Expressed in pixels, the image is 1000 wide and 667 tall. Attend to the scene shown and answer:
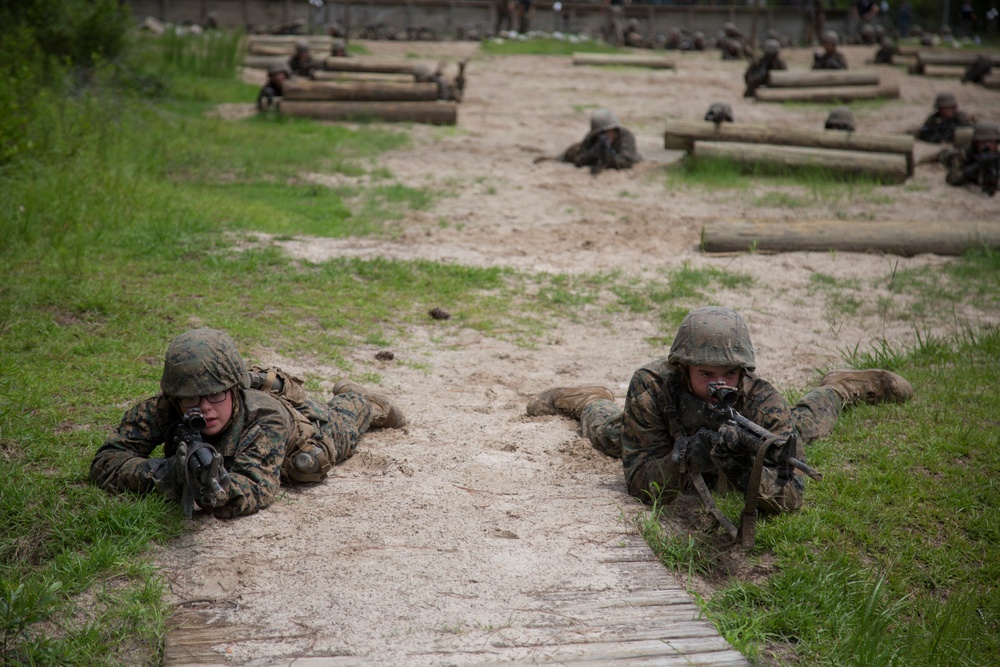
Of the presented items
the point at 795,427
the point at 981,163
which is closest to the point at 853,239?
the point at 981,163

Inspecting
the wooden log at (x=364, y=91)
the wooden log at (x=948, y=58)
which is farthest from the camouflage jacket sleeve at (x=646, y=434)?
the wooden log at (x=948, y=58)

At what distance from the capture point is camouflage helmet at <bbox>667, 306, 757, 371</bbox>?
438 cm

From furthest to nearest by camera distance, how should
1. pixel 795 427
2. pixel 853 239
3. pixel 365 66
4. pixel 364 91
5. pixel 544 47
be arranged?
1. pixel 544 47
2. pixel 365 66
3. pixel 364 91
4. pixel 853 239
5. pixel 795 427

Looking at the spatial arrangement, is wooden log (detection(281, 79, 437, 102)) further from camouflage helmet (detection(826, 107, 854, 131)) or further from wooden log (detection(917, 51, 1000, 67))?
wooden log (detection(917, 51, 1000, 67))

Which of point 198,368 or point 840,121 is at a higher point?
point 840,121

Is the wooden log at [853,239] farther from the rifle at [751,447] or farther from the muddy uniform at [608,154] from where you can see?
the rifle at [751,447]

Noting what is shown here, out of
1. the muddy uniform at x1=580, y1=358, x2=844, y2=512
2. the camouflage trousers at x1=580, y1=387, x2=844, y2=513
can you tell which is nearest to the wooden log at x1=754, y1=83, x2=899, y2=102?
the camouflage trousers at x1=580, y1=387, x2=844, y2=513

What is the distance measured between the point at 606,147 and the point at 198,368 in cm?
1011

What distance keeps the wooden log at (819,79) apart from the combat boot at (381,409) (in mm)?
17410

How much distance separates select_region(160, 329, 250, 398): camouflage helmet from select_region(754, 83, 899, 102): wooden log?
18046 millimetres

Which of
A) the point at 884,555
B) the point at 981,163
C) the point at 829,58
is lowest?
the point at 884,555

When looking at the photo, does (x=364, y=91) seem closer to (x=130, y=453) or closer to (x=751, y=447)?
(x=130, y=453)

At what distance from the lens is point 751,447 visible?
4086 millimetres

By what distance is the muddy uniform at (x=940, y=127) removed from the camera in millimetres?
15969
